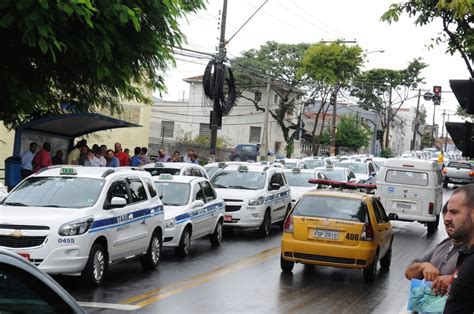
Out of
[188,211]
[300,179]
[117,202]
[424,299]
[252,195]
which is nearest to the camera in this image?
[424,299]

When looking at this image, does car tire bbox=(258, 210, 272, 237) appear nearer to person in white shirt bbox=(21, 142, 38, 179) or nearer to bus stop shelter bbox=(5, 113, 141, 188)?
bus stop shelter bbox=(5, 113, 141, 188)

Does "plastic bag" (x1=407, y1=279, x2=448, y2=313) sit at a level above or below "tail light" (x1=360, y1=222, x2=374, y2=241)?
above

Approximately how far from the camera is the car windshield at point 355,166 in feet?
109

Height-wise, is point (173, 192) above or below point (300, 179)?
below

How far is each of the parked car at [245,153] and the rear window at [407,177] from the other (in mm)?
26643

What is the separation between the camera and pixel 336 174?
26.9m

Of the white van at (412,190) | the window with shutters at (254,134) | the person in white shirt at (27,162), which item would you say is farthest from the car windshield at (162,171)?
the window with shutters at (254,134)

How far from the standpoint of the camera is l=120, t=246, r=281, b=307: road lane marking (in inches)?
411

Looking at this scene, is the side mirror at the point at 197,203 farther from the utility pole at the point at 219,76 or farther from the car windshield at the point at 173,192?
the utility pole at the point at 219,76

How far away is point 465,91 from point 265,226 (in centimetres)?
1216

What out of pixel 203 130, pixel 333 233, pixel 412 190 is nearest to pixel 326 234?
pixel 333 233

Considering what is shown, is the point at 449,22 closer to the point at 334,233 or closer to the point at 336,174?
the point at 334,233

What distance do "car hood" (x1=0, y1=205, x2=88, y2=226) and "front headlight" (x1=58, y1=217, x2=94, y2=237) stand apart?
0.21ft

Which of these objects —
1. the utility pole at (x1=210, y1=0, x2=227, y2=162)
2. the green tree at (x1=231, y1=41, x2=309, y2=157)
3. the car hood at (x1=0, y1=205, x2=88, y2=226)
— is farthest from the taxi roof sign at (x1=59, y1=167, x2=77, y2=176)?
the green tree at (x1=231, y1=41, x2=309, y2=157)
